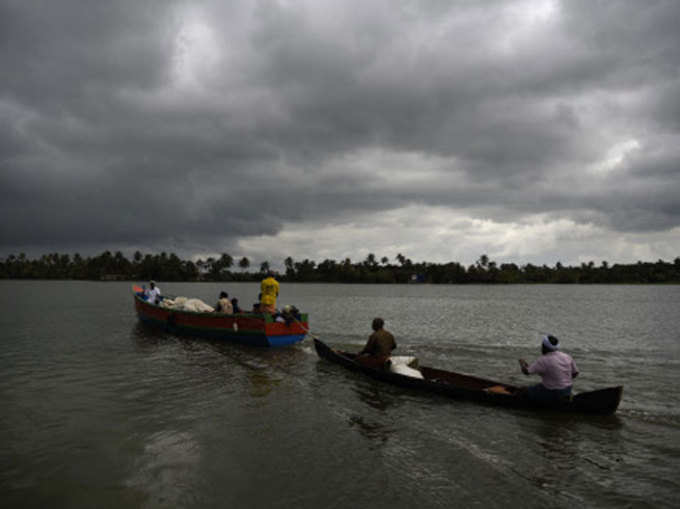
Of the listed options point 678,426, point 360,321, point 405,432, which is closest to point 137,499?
point 405,432

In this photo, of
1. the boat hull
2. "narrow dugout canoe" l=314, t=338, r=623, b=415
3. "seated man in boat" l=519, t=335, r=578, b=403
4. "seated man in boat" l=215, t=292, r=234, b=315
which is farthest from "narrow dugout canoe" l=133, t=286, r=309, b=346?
"seated man in boat" l=519, t=335, r=578, b=403

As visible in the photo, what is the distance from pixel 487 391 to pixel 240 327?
11938 millimetres

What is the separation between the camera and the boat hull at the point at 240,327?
741 inches

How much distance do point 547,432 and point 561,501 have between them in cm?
313

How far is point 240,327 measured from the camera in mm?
19562

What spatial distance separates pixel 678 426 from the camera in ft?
32.2

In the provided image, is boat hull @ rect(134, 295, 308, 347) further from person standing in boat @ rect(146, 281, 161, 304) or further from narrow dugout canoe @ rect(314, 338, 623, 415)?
narrow dugout canoe @ rect(314, 338, 623, 415)

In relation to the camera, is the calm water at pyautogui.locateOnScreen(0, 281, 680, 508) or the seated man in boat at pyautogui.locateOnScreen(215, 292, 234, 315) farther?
the seated man in boat at pyautogui.locateOnScreen(215, 292, 234, 315)

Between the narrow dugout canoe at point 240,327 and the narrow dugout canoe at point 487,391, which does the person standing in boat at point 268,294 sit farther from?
the narrow dugout canoe at point 487,391

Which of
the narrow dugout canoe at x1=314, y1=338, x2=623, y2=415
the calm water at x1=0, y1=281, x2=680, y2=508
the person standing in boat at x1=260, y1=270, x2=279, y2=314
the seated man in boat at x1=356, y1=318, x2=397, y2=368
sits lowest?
the calm water at x1=0, y1=281, x2=680, y2=508

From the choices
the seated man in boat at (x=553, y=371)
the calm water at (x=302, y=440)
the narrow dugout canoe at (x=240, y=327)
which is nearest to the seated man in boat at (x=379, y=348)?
the calm water at (x=302, y=440)

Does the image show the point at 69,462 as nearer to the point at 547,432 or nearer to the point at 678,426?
the point at 547,432

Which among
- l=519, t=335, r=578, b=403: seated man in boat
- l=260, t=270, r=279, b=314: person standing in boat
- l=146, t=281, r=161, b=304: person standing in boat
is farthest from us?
l=146, t=281, r=161, b=304: person standing in boat

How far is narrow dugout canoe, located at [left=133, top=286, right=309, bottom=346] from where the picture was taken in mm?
18797
